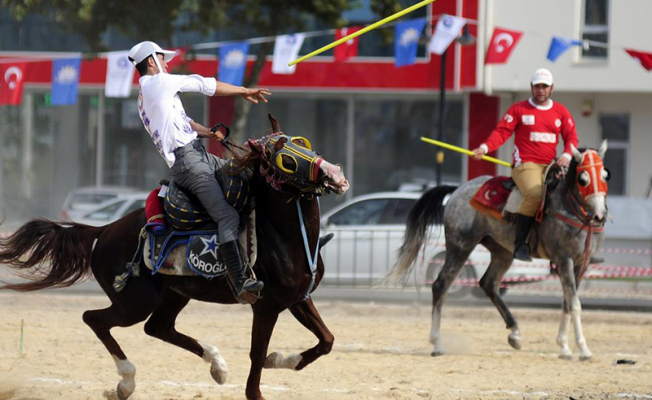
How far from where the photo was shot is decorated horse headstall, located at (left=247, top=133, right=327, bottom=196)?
6.27 meters

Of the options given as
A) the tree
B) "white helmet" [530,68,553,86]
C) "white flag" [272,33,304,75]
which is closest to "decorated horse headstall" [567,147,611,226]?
"white helmet" [530,68,553,86]

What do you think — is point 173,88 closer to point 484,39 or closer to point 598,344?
point 598,344

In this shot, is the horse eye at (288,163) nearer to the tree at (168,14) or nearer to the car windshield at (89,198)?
the tree at (168,14)

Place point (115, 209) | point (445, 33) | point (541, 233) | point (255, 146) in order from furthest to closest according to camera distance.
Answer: point (445, 33) → point (115, 209) → point (541, 233) → point (255, 146)

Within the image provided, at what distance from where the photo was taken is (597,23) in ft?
80.5

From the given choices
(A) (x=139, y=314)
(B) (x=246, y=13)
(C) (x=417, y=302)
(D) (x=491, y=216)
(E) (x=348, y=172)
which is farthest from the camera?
(E) (x=348, y=172)

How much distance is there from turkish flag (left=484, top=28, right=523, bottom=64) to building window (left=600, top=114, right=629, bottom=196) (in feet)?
26.5

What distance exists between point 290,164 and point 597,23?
65.4ft

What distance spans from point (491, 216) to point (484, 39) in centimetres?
1444

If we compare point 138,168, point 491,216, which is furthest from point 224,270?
point 138,168

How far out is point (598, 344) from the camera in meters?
11.0

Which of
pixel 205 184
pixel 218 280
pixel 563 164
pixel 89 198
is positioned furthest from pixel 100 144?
pixel 205 184

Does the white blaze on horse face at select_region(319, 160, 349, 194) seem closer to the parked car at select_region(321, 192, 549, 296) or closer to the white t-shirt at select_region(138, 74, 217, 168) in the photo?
the white t-shirt at select_region(138, 74, 217, 168)

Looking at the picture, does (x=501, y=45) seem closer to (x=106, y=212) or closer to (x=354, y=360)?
(x=106, y=212)
